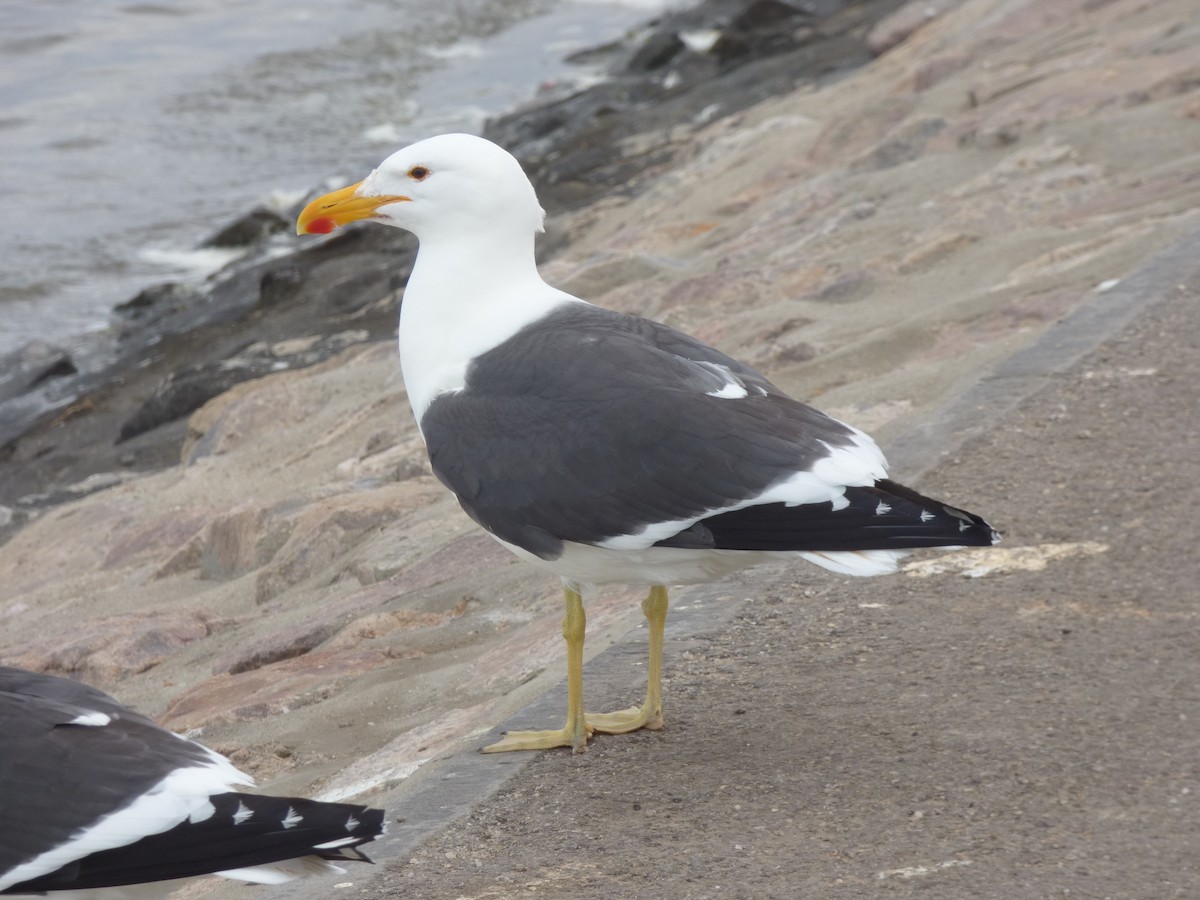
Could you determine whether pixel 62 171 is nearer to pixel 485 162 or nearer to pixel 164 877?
pixel 485 162

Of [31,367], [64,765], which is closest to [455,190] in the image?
[64,765]

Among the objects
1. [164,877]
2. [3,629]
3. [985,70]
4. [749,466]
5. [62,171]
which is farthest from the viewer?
[62,171]

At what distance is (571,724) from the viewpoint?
4125 mm

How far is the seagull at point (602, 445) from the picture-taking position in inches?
145

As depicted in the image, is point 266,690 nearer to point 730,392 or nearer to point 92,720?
point 92,720

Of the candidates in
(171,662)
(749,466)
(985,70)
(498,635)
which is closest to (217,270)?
(985,70)

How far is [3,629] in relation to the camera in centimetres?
766

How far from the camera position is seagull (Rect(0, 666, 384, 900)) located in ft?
10.2

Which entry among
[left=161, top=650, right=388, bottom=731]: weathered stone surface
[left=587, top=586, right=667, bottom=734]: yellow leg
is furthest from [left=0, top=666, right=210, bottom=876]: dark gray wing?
[left=161, top=650, right=388, bottom=731]: weathered stone surface

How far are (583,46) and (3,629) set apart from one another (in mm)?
20672

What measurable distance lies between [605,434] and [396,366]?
6.36 m

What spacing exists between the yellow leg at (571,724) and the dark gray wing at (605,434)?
257 millimetres

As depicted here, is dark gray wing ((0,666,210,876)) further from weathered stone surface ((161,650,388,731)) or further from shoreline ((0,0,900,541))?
shoreline ((0,0,900,541))

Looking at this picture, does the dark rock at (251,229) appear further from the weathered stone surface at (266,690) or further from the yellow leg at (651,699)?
the yellow leg at (651,699)
